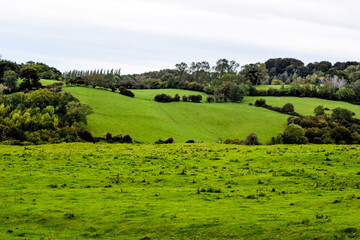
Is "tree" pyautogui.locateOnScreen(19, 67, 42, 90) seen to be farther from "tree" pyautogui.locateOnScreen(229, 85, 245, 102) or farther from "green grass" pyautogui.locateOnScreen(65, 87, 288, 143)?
"tree" pyautogui.locateOnScreen(229, 85, 245, 102)

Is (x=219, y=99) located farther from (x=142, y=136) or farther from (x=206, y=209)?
(x=206, y=209)

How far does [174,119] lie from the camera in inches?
4031

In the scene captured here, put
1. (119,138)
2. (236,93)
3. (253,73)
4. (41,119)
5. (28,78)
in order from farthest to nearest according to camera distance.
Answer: (253,73)
(236,93)
(28,78)
(119,138)
(41,119)

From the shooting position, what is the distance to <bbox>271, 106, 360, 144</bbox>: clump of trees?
69.4m

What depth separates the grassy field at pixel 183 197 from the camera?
53.4 ft

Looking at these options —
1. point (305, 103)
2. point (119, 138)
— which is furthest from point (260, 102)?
point (119, 138)

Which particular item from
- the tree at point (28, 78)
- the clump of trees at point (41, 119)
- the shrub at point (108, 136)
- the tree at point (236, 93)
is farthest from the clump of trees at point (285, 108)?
the tree at point (28, 78)

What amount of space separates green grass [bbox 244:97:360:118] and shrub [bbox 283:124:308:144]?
122 feet

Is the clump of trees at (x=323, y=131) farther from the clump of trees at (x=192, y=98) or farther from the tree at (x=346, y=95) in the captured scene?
the clump of trees at (x=192, y=98)

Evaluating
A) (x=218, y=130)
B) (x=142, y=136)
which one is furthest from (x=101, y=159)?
(x=218, y=130)

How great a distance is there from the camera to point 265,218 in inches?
678

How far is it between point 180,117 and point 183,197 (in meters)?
83.0

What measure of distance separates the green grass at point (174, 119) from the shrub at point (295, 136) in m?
9.39

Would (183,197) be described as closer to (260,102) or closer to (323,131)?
(323,131)
